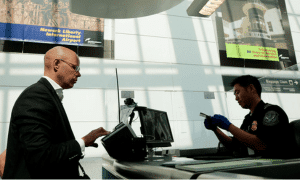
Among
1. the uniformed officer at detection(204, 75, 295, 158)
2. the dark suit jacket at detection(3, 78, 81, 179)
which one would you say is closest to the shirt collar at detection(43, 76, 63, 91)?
the dark suit jacket at detection(3, 78, 81, 179)

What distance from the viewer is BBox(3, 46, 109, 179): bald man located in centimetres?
81

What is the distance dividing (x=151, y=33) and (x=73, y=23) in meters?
1.46

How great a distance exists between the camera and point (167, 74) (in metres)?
3.88

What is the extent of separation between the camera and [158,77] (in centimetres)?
382

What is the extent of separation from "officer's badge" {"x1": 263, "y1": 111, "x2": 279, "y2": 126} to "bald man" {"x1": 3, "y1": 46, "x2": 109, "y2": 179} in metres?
1.11

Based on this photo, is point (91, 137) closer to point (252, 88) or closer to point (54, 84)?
point (54, 84)

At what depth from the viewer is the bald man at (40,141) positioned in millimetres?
812

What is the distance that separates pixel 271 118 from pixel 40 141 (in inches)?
52.8

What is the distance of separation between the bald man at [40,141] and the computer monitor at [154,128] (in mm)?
498

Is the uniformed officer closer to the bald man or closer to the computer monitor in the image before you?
the computer monitor

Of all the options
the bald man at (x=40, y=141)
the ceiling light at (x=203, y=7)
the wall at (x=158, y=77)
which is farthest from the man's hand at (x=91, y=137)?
the wall at (x=158, y=77)

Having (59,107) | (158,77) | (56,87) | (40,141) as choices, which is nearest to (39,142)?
(40,141)

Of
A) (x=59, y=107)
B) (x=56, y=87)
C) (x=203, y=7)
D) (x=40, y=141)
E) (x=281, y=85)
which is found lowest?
(x=40, y=141)

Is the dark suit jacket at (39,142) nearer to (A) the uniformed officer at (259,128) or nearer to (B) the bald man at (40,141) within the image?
(B) the bald man at (40,141)
